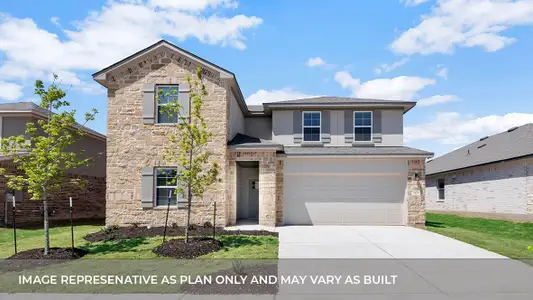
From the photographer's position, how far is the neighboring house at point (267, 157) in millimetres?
15070

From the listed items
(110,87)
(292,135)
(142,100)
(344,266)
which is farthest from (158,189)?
(344,266)

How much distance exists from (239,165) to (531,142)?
1567 cm

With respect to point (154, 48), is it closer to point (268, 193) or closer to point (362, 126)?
point (268, 193)

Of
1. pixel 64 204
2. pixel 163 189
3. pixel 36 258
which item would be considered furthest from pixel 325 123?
pixel 64 204

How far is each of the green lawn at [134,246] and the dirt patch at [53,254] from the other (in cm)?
28

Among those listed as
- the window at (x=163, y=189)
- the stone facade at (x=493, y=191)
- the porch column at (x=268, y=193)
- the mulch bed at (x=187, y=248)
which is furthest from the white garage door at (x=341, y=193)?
the stone facade at (x=493, y=191)

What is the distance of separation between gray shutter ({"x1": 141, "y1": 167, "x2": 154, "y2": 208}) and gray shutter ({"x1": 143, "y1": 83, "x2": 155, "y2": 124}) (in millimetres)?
1947

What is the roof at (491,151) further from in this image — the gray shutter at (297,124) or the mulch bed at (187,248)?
the mulch bed at (187,248)

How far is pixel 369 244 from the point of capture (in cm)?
1153

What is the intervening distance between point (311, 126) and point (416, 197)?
572cm

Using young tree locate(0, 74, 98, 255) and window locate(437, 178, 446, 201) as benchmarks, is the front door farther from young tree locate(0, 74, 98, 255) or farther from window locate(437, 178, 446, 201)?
window locate(437, 178, 446, 201)

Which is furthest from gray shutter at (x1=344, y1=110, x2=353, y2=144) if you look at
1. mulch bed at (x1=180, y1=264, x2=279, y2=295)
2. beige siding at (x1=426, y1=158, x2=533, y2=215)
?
mulch bed at (x1=180, y1=264, x2=279, y2=295)

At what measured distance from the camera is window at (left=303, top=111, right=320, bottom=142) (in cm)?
1833

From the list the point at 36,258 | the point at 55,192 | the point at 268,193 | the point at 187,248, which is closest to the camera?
the point at 36,258
